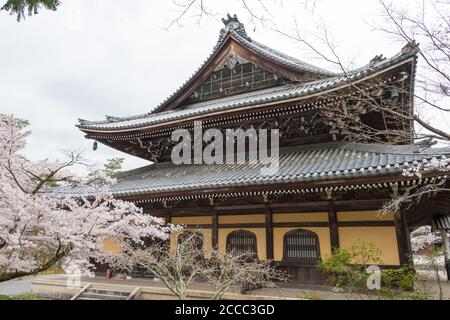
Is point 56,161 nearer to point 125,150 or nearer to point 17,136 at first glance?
point 17,136

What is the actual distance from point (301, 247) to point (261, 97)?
208 inches

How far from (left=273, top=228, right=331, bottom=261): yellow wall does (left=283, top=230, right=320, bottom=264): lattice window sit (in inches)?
3.9

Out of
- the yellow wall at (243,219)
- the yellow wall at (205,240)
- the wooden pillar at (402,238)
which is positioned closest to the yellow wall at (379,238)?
the wooden pillar at (402,238)

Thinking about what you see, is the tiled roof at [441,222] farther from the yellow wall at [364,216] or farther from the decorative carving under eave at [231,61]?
the decorative carving under eave at [231,61]

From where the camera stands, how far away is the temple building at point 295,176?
7.36 metres

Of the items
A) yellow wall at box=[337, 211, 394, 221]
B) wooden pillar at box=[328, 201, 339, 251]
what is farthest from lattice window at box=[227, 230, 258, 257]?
yellow wall at box=[337, 211, 394, 221]

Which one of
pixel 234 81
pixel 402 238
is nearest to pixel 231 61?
pixel 234 81

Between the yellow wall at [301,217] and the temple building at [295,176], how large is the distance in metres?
0.03

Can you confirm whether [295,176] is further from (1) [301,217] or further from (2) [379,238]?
(2) [379,238]

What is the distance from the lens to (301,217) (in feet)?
28.5

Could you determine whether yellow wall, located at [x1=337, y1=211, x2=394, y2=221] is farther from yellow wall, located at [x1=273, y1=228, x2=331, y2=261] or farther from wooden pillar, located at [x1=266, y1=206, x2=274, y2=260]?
wooden pillar, located at [x1=266, y1=206, x2=274, y2=260]

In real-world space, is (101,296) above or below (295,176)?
below

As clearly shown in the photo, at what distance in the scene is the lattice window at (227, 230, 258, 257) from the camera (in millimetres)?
9262
